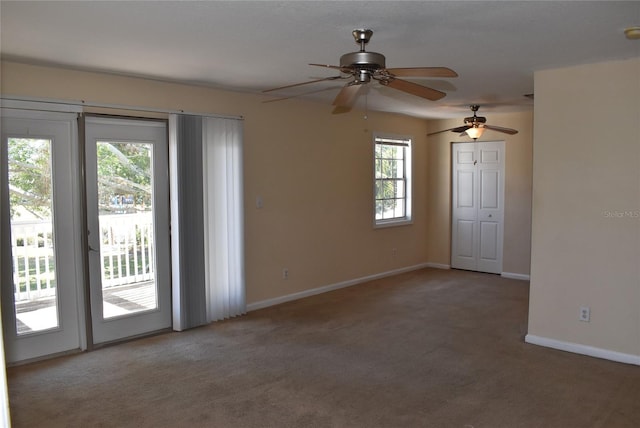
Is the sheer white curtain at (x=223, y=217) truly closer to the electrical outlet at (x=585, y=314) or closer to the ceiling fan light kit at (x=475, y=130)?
the ceiling fan light kit at (x=475, y=130)

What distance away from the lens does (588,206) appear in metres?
4.14

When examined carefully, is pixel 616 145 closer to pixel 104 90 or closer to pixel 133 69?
pixel 133 69

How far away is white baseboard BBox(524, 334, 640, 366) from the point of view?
4.00m

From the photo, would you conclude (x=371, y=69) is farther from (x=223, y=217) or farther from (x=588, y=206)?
(x=223, y=217)

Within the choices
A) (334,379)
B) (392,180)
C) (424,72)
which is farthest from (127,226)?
(392,180)

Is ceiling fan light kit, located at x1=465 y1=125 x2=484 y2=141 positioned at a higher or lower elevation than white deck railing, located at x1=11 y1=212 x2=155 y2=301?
higher

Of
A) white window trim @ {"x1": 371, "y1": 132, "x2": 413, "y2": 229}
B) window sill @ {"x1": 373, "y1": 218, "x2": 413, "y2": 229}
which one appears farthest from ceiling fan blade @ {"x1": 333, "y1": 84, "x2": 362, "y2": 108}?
window sill @ {"x1": 373, "y1": 218, "x2": 413, "y2": 229}

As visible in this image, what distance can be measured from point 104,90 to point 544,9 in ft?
11.5

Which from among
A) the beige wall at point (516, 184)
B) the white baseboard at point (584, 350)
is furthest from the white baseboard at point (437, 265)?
the white baseboard at point (584, 350)

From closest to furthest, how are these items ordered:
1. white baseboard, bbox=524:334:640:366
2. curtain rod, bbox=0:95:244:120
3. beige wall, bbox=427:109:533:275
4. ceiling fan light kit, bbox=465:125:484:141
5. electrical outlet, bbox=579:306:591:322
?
curtain rod, bbox=0:95:244:120 < white baseboard, bbox=524:334:640:366 < electrical outlet, bbox=579:306:591:322 < ceiling fan light kit, bbox=465:125:484:141 < beige wall, bbox=427:109:533:275

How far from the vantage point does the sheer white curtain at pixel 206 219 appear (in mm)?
4812

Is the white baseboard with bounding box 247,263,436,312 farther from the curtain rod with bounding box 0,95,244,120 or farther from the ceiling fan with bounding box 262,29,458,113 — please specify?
the ceiling fan with bounding box 262,29,458,113

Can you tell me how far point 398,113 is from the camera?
7207 mm

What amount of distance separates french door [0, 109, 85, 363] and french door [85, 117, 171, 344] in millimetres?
155
